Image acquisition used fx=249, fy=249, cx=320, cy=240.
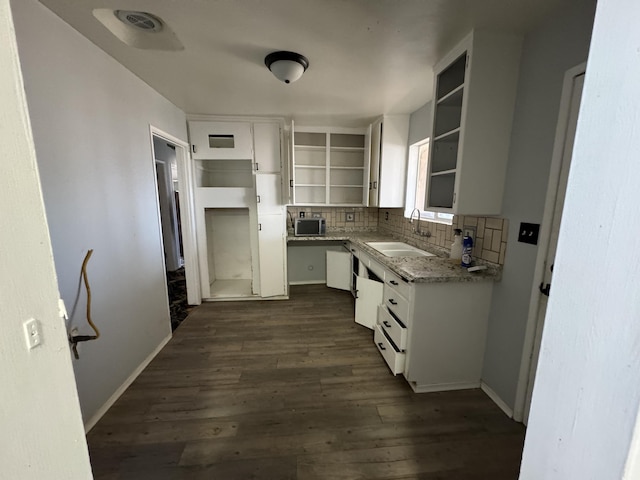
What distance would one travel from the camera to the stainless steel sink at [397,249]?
2.66m

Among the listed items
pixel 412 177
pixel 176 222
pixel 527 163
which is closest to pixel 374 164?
pixel 412 177

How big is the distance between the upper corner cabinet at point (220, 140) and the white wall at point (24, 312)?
2703mm

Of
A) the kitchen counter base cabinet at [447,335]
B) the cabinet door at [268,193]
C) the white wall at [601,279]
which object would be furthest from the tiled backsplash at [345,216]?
the white wall at [601,279]

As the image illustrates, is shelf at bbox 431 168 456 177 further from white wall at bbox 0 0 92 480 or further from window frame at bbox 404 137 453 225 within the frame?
white wall at bbox 0 0 92 480

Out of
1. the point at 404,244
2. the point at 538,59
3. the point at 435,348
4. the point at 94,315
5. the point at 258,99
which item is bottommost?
the point at 435,348

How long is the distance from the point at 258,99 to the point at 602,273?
110 inches

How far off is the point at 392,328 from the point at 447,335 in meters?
0.40

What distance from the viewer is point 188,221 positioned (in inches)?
121

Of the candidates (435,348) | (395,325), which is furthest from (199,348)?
(435,348)

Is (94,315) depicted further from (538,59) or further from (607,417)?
(538,59)

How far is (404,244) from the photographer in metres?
3.02

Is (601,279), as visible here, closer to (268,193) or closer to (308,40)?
(308,40)

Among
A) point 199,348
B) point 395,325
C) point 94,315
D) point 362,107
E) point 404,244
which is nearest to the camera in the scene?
point 94,315

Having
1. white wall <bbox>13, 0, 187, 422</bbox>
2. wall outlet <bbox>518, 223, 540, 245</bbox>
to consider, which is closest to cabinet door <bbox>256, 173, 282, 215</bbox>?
white wall <bbox>13, 0, 187, 422</bbox>
